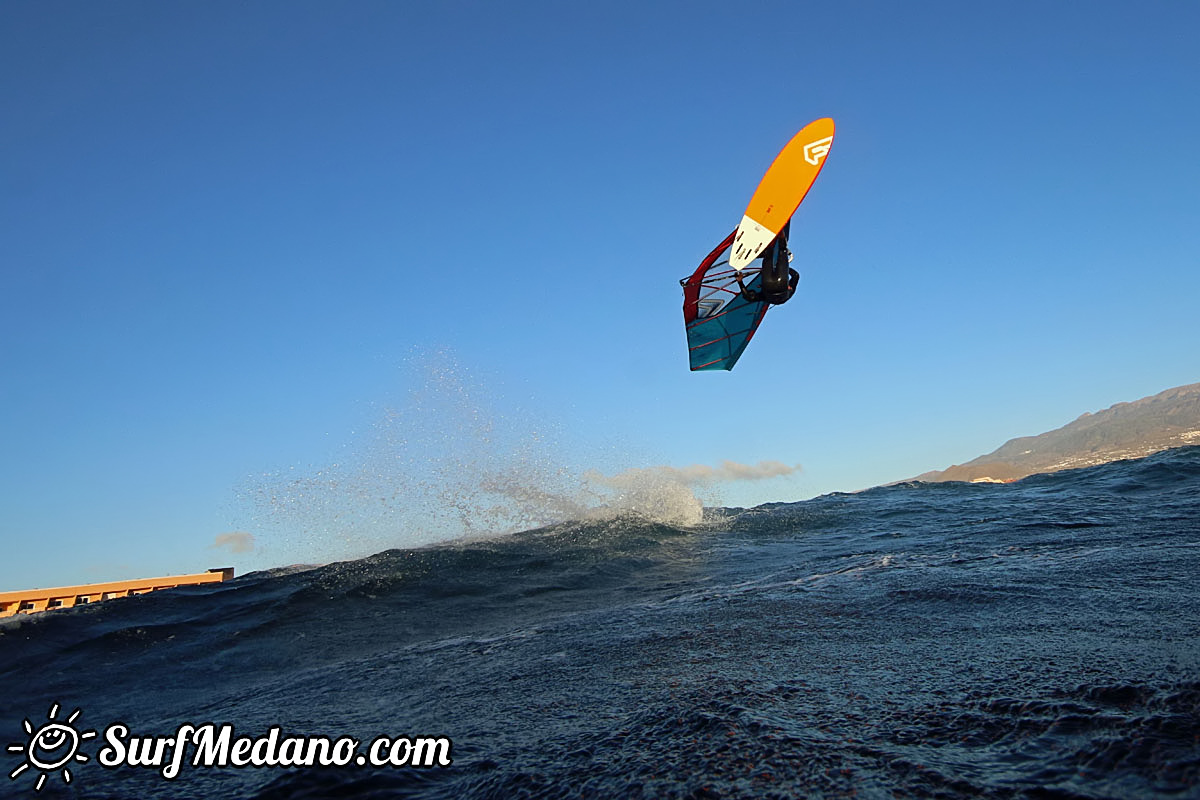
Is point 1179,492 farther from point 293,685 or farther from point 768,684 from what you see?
point 293,685

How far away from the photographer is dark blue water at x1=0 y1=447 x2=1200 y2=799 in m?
2.81

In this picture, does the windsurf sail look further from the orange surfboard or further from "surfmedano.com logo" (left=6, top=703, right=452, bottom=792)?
"surfmedano.com logo" (left=6, top=703, right=452, bottom=792)

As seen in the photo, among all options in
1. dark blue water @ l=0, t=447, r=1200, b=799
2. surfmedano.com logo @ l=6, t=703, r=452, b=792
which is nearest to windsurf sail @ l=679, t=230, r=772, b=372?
dark blue water @ l=0, t=447, r=1200, b=799

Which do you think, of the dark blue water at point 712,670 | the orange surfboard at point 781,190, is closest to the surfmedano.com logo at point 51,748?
the dark blue water at point 712,670

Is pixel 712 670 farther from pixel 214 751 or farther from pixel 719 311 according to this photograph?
pixel 719 311

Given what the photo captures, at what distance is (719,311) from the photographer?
48.8ft

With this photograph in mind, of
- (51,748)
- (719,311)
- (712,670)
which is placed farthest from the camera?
(719,311)

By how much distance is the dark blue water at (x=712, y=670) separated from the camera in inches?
111

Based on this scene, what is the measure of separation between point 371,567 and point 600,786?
12.2 m

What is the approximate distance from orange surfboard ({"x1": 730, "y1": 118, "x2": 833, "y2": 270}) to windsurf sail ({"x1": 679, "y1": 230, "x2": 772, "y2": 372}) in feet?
1.49

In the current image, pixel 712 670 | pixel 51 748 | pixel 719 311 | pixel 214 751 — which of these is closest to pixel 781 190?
pixel 719 311

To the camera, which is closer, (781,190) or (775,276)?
(775,276)

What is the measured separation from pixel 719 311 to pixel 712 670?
1113 centimetres

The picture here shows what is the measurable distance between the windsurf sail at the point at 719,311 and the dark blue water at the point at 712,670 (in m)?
5.19
